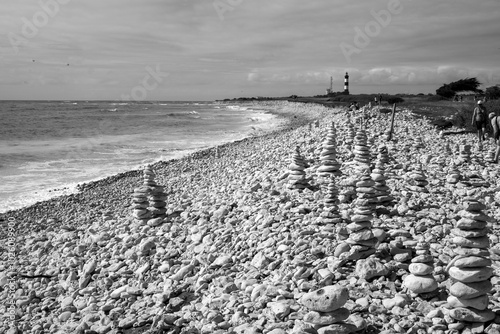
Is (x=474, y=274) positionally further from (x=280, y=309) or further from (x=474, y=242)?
(x=280, y=309)

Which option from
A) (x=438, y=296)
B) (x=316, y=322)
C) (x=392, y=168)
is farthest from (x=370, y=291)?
(x=392, y=168)

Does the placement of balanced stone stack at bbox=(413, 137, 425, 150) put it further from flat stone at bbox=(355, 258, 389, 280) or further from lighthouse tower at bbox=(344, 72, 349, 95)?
lighthouse tower at bbox=(344, 72, 349, 95)

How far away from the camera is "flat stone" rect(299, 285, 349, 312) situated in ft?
13.9

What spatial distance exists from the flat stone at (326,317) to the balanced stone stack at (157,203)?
276 inches

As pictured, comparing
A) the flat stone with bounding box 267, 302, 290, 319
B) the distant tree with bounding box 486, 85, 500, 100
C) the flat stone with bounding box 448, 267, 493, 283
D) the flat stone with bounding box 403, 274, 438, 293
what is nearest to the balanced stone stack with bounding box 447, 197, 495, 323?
the flat stone with bounding box 448, 267, 493, 283

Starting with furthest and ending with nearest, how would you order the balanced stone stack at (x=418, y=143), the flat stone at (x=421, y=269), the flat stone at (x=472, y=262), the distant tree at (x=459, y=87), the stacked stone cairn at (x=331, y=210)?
the distant tree at (x=459, y=87), the balanced stone stack at (x=418, y=143), the stacked stone cairn at (x=331, y=210), the flat stone at (x=421, y=269), the flat stone at (x=472, y=262)

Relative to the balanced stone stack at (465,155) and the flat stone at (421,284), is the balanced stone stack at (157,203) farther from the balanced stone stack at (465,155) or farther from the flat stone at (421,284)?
the balanced stone stack at (465,155)

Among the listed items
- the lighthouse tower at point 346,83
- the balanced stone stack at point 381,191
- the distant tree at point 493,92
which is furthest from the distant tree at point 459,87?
the balanced stone stack at point 381,191

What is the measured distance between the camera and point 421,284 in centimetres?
496

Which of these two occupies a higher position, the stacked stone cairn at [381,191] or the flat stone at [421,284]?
the stacked stone cairn at [381,191]

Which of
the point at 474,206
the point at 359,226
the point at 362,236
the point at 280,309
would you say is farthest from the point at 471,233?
the point at 280,309

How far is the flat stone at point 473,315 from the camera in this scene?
4262 millimetres

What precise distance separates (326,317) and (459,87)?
70.4 m

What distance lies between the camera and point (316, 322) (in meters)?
4.36
